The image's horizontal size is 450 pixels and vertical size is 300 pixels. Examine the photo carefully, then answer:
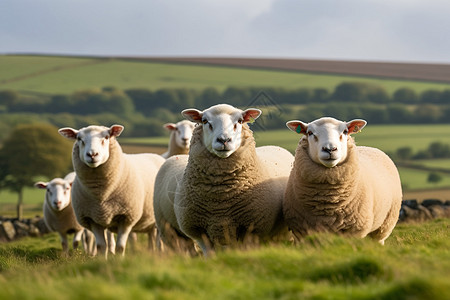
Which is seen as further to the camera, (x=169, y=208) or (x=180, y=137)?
(x=180, y=137)

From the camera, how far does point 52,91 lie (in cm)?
6444

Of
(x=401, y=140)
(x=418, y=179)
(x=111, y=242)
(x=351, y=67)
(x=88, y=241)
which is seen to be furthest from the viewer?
(x=351, y=67)

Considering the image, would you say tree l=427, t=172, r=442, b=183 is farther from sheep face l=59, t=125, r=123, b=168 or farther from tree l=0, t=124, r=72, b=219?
sheep face l=59, t=125, r=123, b=168

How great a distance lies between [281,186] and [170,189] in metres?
1.69

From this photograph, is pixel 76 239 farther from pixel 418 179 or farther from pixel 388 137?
pixel 388 137

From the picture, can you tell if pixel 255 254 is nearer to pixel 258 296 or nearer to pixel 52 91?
pixel 258 296

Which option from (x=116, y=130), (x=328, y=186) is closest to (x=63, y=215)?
(x=116, y=130)

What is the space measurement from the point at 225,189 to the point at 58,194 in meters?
8.31

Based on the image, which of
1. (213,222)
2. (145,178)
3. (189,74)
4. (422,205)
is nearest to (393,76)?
(189,74)

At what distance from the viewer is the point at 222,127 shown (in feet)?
26.3

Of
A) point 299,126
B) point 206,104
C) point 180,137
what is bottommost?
point 206,104

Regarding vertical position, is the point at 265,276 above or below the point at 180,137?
above

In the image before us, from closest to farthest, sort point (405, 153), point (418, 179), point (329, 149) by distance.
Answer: point (329, 149) < point (418, 179) < point (405, 153)

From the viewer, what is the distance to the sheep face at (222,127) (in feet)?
26.2
